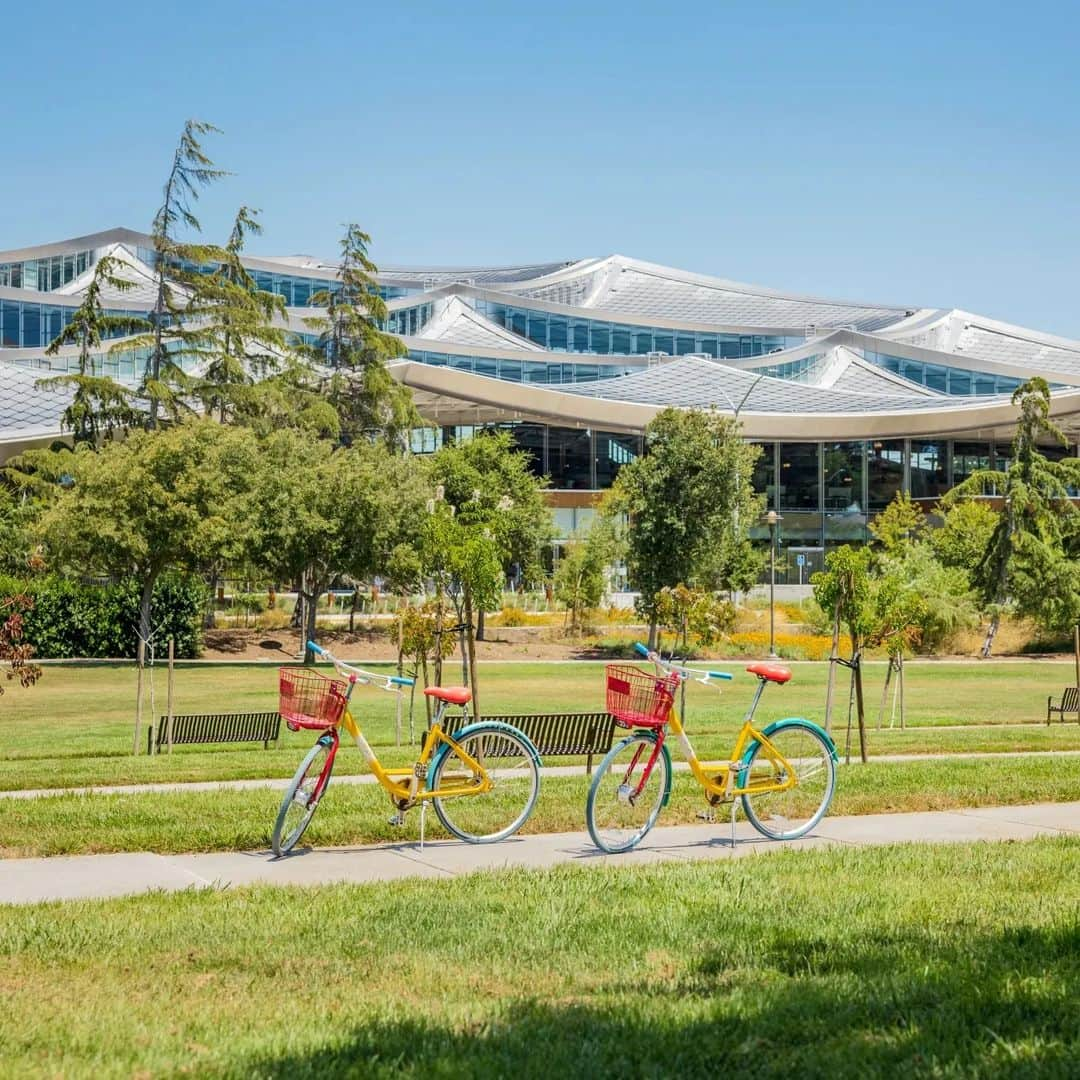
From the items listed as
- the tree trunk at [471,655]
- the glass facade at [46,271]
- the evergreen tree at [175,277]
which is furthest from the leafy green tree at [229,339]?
the glass facade at [46,271]

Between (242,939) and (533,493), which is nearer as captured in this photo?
(242,939)

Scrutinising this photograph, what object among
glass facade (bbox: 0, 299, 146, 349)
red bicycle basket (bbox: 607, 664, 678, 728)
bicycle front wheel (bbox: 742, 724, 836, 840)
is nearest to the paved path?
bicycle front wheel (bbox: 742, 724, 836, 840)

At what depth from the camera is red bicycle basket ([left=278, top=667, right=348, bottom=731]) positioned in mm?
8555

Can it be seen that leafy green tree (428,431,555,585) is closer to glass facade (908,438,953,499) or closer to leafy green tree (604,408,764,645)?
leafy green tree (604,408,764,645)

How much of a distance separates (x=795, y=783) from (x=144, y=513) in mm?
27614

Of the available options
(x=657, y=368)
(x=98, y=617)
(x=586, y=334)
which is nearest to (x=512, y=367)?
(x=657, y=368)

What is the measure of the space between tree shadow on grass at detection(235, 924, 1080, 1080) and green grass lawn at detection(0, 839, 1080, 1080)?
0.01 metres

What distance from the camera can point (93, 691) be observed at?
99.1 ft

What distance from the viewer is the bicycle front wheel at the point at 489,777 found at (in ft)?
29.7

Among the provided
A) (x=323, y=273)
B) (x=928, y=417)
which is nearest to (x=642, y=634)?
(x=928, y=417)

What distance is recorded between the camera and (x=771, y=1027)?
15.3 ft

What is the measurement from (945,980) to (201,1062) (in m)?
2.69

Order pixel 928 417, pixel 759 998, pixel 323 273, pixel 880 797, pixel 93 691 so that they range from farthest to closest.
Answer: pixel 323 273
pixel 928 417
pixel 93 691
pixel 880 797
pixel 759 998

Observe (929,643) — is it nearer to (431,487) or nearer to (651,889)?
(431,487)
